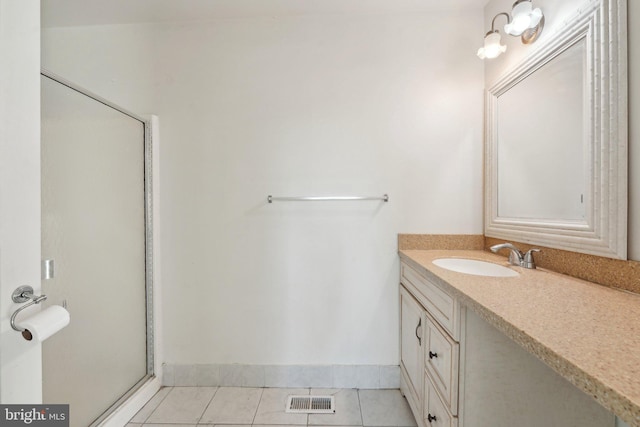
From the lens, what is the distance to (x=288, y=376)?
4.99 feet

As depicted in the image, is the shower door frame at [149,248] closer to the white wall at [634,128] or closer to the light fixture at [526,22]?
the light fixture at [526,22]

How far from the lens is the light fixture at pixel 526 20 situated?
1103 mm

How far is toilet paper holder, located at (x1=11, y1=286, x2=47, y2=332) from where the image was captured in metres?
0.58

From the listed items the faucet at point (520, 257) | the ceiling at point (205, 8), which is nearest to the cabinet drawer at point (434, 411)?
the faucet at point (520, 257)

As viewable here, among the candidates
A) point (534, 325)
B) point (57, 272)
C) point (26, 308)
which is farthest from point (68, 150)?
point (534, 325)

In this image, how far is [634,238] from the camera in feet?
2.61

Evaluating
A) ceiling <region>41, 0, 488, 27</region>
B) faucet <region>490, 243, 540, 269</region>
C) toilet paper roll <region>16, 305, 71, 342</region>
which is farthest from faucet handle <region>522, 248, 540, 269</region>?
toilet paper roll <region>16, 305, 71, 342</region>

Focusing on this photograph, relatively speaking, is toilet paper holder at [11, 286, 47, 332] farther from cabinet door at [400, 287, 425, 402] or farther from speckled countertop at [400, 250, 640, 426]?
cabinet door at [400, 287, 425, 402]

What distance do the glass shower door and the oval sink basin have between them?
5.63 ft

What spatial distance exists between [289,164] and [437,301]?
1093 millimetres

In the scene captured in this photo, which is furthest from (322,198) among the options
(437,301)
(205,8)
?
(205,8)

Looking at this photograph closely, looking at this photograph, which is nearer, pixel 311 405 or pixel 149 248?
pixel 311 405

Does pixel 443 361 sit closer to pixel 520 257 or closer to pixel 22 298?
pixel 520 257

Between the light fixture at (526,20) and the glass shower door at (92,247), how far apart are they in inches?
82.0
